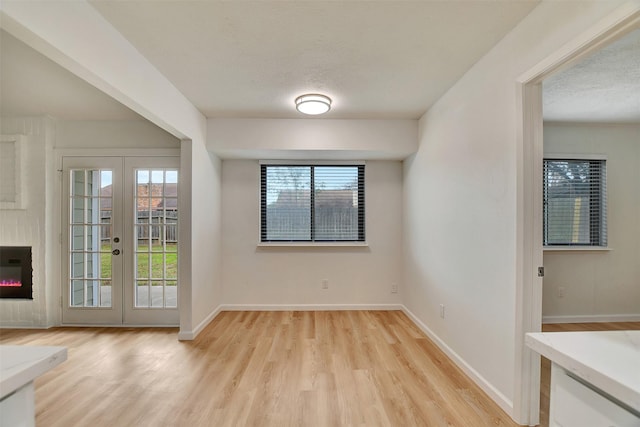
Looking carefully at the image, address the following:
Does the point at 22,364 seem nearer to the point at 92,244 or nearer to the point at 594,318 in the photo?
the point at 92,244

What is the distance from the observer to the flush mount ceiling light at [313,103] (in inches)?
115

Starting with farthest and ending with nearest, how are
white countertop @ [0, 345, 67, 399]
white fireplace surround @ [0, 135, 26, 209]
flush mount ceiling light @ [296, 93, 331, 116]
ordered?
white fireplace surround @ [0, 135, 26, 209]
flush mount ceiling light @ [296, 93, 331, 116]
white countertop @ [0, 345, 67, 399]

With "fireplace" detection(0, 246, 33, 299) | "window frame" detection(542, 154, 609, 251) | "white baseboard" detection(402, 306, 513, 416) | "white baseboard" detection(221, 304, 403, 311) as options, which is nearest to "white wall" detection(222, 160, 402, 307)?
"white baseboard" detection(221, 304, 403, 311)

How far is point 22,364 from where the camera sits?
791 millimetres

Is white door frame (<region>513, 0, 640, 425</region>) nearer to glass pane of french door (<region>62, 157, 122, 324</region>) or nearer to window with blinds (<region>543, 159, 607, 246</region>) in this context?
window with blinds (<region>543, 159, 607, 246</region>)

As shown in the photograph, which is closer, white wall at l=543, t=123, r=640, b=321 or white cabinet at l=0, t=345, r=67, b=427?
white cabinet at l=0, t=345, r=67, b=427

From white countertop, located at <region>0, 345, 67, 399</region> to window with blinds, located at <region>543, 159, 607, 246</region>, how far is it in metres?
4.78

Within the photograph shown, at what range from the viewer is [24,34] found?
138 centimetres

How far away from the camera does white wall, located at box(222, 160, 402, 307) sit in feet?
13.8

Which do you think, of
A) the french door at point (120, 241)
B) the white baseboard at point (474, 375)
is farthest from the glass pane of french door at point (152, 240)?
the white baseboard at point (474, 375)

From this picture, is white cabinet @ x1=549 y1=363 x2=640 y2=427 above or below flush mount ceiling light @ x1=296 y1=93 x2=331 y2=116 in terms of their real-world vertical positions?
below

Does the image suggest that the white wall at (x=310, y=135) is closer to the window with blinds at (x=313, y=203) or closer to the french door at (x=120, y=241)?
the window with blinds at (x=313, y=203)

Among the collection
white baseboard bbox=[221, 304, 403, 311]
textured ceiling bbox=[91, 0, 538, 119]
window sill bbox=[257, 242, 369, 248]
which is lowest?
white baseboard bbox=[221, 304, 403, 311]

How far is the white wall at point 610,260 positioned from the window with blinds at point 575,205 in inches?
4.6
